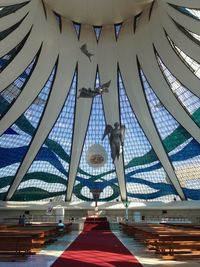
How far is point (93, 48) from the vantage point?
3170 centimetres

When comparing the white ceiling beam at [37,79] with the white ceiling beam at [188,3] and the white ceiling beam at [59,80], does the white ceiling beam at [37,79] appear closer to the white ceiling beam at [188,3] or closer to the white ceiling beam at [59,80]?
the white ceiling beam at [59,80]

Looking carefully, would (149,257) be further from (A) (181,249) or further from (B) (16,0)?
(B) (16,0)

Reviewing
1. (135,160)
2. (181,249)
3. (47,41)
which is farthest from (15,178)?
(181,249)

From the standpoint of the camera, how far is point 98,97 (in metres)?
34.0

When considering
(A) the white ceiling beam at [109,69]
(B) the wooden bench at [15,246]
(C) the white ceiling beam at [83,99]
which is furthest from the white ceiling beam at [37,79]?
(B) the wooden bench at [15,246]

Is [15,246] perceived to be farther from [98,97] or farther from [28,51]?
[98,97]

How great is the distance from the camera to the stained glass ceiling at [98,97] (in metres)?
27.4

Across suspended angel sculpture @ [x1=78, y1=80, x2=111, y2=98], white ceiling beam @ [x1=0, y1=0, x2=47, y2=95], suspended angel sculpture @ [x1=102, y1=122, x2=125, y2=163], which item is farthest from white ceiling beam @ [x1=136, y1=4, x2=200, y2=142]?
white ceiling beam @ [x1=0, y1=0, x2=47, y2=95]

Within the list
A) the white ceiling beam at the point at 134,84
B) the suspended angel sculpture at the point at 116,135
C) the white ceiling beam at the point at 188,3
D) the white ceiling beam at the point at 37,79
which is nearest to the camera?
the white ceiling beam at the point at 188,3

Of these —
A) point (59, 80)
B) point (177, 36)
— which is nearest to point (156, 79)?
point (177, 36)

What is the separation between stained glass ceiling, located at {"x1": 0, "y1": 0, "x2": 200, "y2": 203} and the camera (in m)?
27.4

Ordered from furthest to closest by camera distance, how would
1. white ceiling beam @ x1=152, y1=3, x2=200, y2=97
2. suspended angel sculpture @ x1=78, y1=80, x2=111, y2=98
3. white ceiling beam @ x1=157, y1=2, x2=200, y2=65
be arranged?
white ceiling beam @ x1=152, y1=3, x2=200, y2=97, suspended angel sculpture @ x1=78, y1=80, x2=111, y2=98, white ceiling beam @ x1=157, y1=2, x2=200, y2=65

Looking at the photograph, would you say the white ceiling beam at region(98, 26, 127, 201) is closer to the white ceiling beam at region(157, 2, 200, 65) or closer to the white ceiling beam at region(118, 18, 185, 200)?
the white ceiling beam at region(118, 18, 185, 200)

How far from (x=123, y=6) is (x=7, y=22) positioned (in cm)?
961
